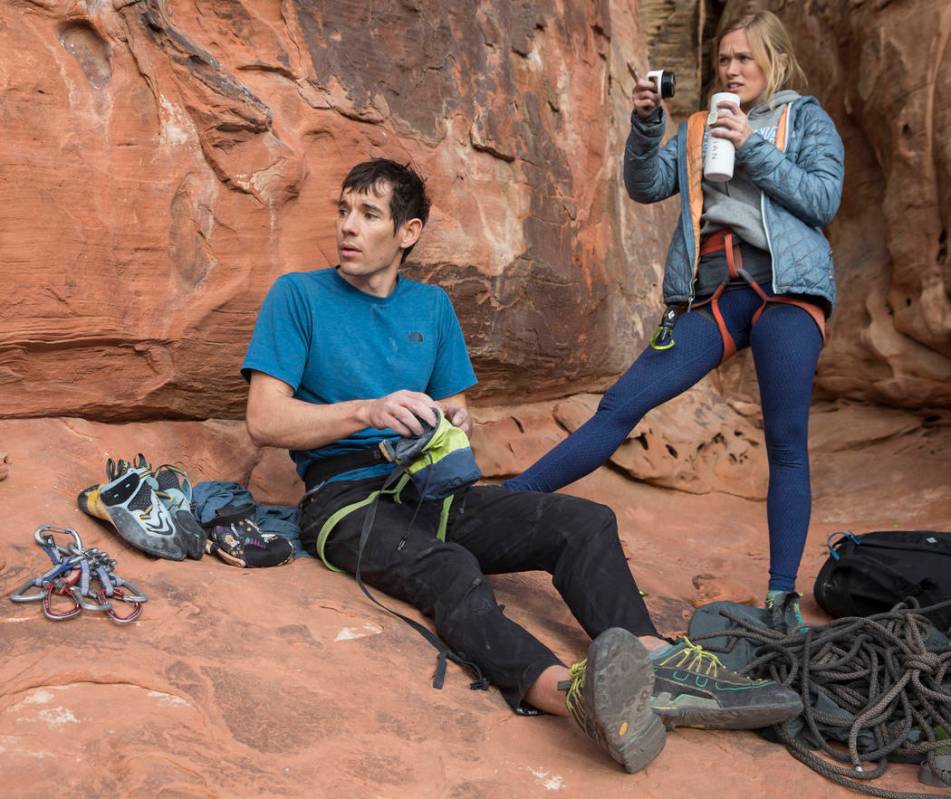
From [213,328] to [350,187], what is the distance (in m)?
0.91

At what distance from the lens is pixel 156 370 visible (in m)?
3.75

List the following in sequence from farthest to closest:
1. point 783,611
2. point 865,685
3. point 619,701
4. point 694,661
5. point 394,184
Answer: point 394,184 → point 783,611 → point 865,685 → point 694,661 → point 619,701

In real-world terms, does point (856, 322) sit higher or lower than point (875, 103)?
lower

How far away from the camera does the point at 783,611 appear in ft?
10.3

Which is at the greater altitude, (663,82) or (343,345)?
(663,82)

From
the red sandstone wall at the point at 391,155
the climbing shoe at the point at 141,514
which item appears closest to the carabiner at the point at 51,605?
the climbing shoe at the point at 141,514

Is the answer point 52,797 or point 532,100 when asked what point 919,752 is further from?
point 532,100

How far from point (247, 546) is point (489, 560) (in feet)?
2.37

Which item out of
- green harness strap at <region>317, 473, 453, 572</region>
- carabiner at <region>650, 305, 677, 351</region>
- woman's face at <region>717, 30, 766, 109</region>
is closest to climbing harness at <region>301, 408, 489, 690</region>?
green harness strap at <region>317, 473, 453, 572</region>

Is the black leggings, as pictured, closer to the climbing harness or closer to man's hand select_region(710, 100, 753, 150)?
the climbing harness

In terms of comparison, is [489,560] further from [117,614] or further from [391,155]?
[391,155]

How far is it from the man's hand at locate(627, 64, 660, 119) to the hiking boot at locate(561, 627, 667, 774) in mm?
1847

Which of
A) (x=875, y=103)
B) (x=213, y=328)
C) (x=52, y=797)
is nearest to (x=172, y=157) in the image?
(x=213, y=328)

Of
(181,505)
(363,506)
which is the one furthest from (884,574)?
(181,505)
